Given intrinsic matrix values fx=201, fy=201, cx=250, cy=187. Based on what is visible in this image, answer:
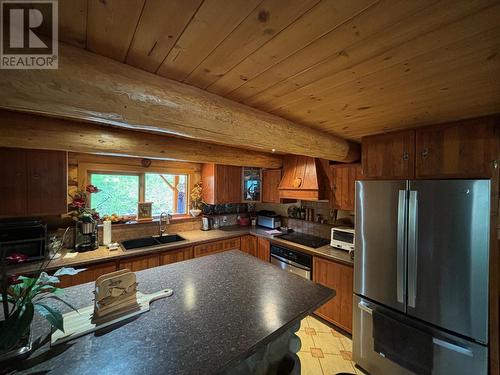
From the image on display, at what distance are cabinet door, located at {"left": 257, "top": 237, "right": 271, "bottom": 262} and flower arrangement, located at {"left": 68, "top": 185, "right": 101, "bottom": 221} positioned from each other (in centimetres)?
225

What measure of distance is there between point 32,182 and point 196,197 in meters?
1.95

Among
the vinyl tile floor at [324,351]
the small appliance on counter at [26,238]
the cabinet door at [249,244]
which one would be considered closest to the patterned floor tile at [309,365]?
the vinyl tile floor at [324,351]

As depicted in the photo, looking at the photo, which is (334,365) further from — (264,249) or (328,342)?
(264,249)

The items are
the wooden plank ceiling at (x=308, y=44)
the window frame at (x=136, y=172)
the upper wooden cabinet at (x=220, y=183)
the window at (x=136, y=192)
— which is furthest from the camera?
the upper wooden cabinet at (x=220, y=183)

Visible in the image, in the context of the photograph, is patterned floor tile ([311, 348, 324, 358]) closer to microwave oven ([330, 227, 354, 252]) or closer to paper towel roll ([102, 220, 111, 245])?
microwave oven ([330, 227, 354, 252])

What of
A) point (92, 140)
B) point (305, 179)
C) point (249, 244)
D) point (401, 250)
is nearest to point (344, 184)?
point (305, 179)

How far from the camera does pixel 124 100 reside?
2.79 feet

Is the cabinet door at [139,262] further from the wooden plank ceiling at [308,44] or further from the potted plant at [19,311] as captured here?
the wooden plank ceiling at [308,44]

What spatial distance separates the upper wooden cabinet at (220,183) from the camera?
10.7ft

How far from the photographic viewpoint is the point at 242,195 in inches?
143

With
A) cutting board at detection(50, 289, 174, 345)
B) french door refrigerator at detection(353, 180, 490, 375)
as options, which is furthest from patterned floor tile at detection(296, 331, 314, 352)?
cutting board at detection(50, 289, 174, 345)

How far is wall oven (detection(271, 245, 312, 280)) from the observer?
8.45 ft

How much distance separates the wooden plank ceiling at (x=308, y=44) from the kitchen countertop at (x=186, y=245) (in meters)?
1.82

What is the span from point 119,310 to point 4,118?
5.18ft
